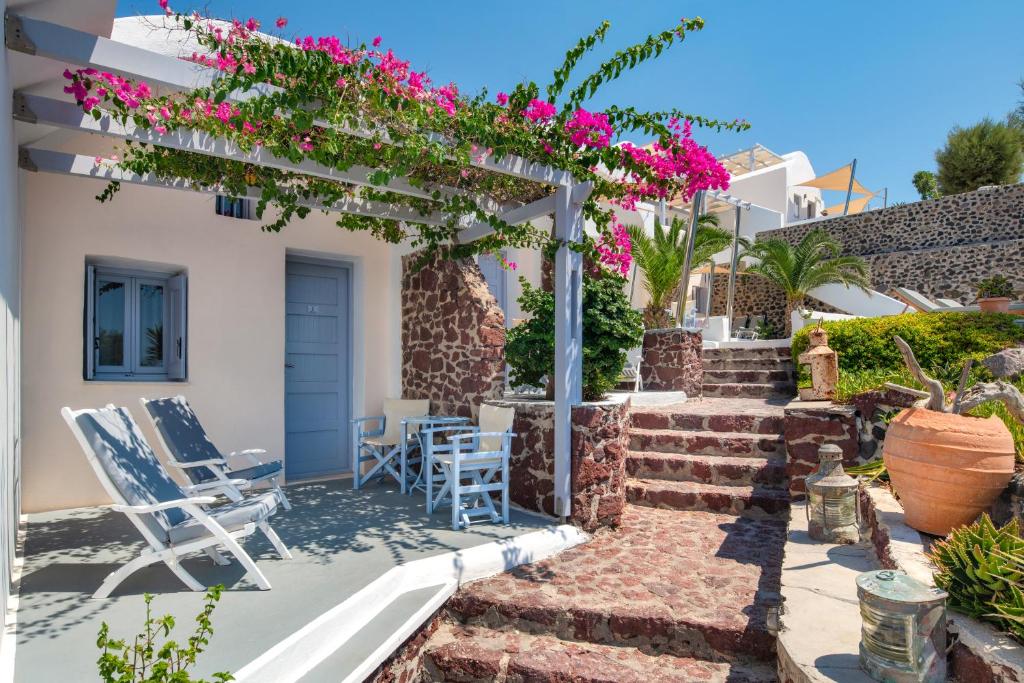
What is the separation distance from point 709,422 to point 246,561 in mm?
5157

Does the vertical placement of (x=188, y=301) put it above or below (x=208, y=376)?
above

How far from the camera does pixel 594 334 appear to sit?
215 inches

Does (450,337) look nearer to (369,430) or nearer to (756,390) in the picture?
(369,430)

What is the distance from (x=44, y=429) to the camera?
17.1 feet

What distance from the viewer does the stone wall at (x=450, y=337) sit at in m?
6.19

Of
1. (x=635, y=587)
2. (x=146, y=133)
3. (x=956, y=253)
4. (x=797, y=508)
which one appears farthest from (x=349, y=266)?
(x=956, y=253)

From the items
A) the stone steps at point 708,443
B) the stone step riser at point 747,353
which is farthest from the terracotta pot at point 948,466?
the stone step riser at point 747,353

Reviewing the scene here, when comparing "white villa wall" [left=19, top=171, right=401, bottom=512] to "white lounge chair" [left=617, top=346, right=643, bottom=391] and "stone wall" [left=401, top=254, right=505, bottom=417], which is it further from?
"white lounge chair" [left=617, top=346, right=643, bottom=391]

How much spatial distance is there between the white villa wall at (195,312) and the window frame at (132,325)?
0.14 meters

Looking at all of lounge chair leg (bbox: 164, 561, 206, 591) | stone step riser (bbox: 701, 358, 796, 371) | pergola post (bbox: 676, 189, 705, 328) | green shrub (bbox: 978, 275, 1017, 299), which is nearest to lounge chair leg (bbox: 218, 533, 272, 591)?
lounge chair leg (bbox: 164, 561, 206, 591)

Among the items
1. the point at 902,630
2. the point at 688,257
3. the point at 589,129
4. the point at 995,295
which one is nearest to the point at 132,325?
the point at 589,129

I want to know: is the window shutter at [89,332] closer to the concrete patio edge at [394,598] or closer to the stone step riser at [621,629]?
the concrete patio edge at [394,598]

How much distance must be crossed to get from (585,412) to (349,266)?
3.75 m

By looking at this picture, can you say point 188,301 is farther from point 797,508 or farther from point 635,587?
point 797,508
